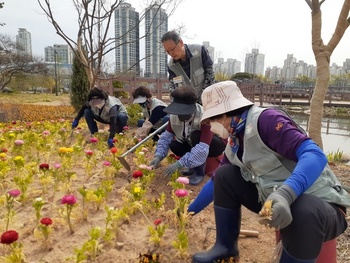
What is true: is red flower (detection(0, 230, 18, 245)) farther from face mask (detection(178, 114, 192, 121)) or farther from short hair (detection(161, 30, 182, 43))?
short hair (detection(161, 30, 182, 43))

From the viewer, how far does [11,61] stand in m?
24.0

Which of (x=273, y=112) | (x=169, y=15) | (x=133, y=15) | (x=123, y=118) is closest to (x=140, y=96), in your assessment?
(x=123, y=118)

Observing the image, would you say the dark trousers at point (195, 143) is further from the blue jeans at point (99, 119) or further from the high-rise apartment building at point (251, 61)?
the high-rise apartment building at point (251, 61)

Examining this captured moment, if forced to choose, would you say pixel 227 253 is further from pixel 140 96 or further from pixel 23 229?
pixel 140 96

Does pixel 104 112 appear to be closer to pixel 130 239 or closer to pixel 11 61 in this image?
pixel 130 239

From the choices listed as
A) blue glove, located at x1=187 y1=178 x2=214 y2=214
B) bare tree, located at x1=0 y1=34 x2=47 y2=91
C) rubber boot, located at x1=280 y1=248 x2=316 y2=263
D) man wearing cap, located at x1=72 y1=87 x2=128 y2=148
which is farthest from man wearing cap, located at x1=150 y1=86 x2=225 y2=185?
bare tree, located at x1=0 y1=34 x2=47 y2=91

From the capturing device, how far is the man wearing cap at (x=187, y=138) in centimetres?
259

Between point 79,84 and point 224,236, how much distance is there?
363 inches

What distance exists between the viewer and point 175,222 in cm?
199

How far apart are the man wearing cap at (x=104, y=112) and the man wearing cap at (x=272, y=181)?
278cm

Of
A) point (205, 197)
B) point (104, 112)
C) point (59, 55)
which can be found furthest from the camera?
point (59, 55)

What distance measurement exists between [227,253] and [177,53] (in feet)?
6.60

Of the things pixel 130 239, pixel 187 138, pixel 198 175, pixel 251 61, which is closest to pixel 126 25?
pixel 187 138

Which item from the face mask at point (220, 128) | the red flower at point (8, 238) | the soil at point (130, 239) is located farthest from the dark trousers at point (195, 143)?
the red flower at point (8, 238)
